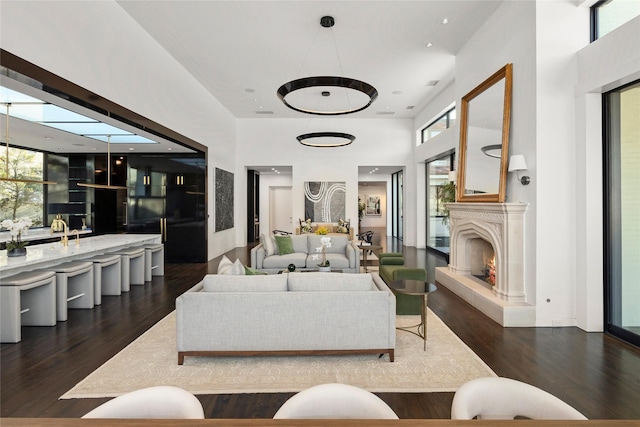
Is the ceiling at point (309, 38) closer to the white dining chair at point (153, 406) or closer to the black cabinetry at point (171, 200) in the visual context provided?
the black cabinetry at point (171, 200)

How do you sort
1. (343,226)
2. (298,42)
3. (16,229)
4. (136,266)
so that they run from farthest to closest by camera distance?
(343,226), (136,266), (298,42), (16,229)

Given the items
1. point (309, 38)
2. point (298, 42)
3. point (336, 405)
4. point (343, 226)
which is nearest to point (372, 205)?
point (343, 226)

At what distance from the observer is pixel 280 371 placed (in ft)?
9.91

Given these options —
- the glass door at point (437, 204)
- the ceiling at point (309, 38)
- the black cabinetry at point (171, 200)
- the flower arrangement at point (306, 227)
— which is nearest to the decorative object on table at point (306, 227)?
the flower arrangement at point (306, 227)

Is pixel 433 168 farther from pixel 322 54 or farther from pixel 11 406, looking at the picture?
pixel 11 406

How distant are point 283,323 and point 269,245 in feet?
12.4

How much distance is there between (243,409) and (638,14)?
5.25 m

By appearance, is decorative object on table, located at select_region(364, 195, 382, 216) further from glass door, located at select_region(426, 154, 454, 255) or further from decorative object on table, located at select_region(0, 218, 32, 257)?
decorative object on table, located at select_region(0, 218, 32, 257)

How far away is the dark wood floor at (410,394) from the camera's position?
250cm

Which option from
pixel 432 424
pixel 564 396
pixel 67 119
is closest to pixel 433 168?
pixel 564 396

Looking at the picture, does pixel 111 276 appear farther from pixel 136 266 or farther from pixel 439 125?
pixel 439 125

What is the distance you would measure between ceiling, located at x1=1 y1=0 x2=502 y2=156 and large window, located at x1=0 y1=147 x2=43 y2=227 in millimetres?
590

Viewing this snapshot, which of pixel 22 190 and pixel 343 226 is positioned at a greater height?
pixel 22 190

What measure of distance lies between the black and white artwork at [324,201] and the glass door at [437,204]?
2.84 m
